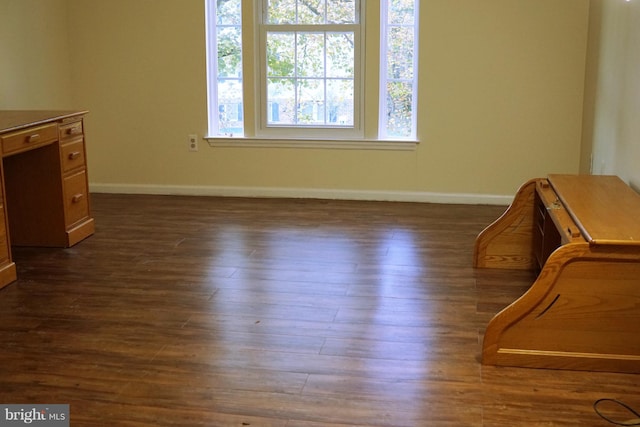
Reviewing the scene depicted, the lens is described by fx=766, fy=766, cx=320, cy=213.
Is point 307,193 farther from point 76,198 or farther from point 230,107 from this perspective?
point 76,198

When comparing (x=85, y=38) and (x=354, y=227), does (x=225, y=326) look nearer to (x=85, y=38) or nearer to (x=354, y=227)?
(x=354, y=227)

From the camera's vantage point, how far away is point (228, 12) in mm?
5863

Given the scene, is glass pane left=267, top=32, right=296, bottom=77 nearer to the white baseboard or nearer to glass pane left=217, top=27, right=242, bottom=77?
glass pane left=217, top=27, right=242, bottom=77

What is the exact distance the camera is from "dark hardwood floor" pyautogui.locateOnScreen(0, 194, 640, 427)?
2566 mm

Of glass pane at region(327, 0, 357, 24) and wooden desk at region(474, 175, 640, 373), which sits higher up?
glass pane at region(327, 0, 357, 24)

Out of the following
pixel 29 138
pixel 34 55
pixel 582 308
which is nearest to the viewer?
pixel 582 308

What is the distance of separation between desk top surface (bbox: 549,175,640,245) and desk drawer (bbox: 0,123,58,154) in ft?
8.84

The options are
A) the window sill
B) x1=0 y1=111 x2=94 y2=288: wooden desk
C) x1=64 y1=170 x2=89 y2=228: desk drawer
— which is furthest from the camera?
the window sill

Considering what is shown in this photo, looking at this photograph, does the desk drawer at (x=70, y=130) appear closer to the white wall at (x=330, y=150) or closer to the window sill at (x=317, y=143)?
the white wall at (x=330, y=150)

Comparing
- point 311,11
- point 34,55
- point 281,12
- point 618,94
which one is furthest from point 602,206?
point 34,55

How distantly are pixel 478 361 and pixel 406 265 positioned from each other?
1305mm

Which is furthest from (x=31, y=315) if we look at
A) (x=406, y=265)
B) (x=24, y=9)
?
(x=24, y=9)

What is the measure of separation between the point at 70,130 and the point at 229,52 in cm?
174

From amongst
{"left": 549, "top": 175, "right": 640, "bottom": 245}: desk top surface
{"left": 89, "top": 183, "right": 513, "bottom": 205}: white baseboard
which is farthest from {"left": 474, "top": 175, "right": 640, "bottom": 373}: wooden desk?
{"left": 89, "top": 183, "right": 513, "bottom": 205}: white baseboard
